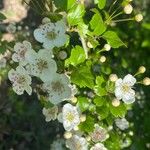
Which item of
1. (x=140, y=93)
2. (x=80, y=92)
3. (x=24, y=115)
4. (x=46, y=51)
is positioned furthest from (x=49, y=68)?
(x=24, y=115)

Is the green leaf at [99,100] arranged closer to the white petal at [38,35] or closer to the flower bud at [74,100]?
the flower bud at [74,100]

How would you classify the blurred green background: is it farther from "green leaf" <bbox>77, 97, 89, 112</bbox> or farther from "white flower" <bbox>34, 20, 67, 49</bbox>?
"white flower" <bbox>34, 20, 67, 49</bbox>

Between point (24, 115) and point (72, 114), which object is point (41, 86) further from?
point (24, 115)

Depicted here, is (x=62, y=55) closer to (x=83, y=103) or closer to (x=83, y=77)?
(x=83, y=77)

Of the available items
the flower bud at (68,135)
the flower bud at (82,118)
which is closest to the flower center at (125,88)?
the flower bud at (82,118)

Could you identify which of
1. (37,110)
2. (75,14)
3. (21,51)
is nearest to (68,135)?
(21,51)
